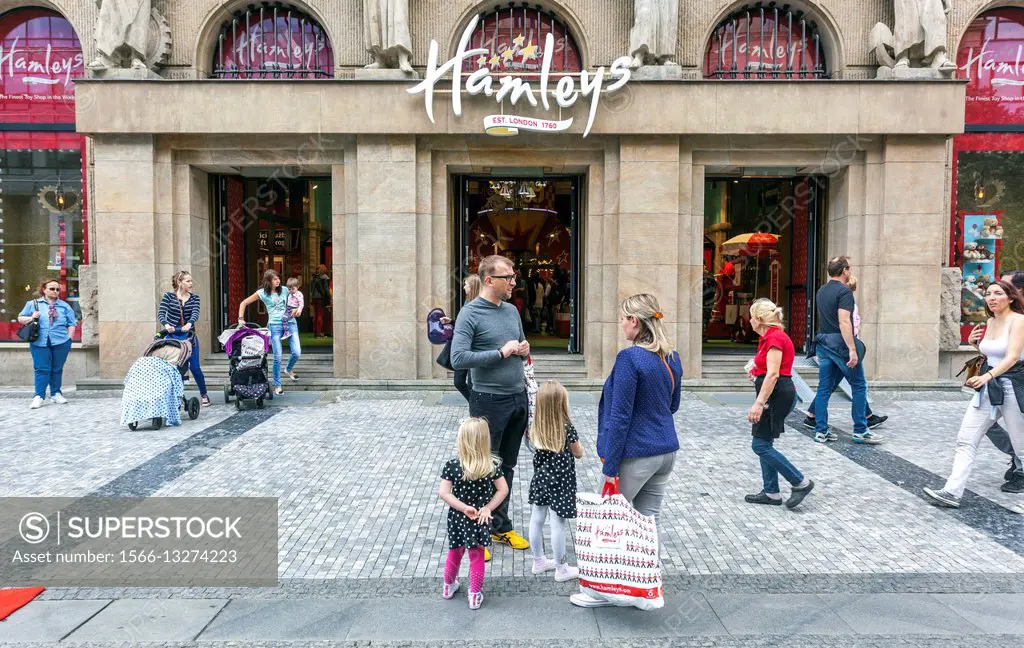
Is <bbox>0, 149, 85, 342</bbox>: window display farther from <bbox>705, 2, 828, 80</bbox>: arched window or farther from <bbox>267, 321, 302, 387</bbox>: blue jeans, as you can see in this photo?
<bbox>705, 2, 828, 80</bbox>: arched window

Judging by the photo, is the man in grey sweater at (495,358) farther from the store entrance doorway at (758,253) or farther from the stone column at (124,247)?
the store entrance doorway at (758,253)

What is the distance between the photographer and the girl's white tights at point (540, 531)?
4.30 metres

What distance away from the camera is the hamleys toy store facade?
37.2ft

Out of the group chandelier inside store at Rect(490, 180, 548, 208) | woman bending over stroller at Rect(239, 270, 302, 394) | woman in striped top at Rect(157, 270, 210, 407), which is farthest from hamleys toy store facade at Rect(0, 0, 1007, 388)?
chandelier inside store at Rect(490, 180, 548, 208)

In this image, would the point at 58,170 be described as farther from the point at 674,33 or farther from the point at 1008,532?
the point at 1008,532

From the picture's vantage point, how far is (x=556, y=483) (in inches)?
167

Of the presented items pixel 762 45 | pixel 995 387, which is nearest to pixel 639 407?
pixel 995 387

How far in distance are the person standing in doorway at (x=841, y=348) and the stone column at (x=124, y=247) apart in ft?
34.3

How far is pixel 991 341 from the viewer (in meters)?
5.70

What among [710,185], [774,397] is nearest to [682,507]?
[774,397]

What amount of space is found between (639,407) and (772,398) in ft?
6.79

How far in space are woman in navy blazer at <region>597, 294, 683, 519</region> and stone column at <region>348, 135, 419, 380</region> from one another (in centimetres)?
818

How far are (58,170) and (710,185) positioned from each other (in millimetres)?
15066

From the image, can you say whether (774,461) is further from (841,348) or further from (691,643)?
(841,348)
